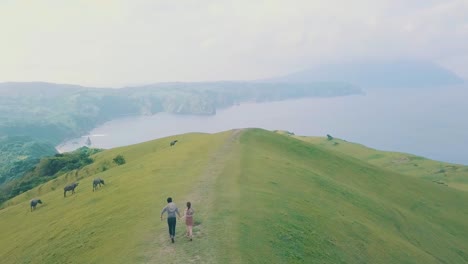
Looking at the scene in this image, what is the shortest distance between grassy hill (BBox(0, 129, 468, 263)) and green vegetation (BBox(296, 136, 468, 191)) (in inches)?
1663

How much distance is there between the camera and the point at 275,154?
55812 millimetres

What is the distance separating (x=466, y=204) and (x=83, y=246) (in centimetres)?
6261

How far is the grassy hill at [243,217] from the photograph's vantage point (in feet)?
77.4

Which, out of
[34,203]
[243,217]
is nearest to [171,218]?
[243,217]

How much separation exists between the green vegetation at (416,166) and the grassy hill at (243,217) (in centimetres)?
4224

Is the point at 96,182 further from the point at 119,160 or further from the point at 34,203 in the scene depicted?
the point at 119,160

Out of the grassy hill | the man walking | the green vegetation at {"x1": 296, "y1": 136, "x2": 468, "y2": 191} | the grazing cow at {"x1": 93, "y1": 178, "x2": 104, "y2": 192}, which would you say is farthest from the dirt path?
the green vegetation at {"x1": 296, "y1": 136, "x2": 468, "y2": 191}

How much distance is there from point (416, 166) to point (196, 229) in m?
113

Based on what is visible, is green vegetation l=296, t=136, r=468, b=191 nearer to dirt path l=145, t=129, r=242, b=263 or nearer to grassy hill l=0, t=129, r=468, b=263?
grassy hill l=0, t=129, r=468, b=263

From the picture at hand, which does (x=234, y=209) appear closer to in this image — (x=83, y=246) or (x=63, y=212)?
(x=83, y=246)

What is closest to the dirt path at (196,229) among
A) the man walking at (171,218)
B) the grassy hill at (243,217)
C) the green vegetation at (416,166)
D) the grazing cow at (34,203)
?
the grassy hill at (243,217)

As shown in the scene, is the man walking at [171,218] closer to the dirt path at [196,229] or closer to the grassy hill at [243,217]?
the dirt path at [196,229]

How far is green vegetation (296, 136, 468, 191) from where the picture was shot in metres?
106

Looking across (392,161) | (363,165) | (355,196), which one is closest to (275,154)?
(355,196)
